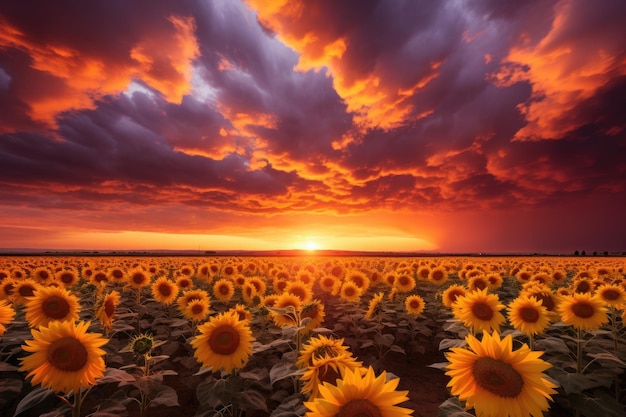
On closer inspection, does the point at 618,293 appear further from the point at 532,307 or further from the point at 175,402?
the point at 175,402

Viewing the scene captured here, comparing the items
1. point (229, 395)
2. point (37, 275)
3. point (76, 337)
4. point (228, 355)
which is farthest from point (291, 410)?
point (37, 275)

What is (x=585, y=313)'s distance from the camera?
223 inches

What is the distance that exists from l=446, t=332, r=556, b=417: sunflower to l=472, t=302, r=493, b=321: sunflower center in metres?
2.94

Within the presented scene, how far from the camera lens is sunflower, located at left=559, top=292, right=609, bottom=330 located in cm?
559

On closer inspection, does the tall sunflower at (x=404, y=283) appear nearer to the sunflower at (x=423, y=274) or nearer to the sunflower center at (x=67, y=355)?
the sunflower at (x=423, y=274)

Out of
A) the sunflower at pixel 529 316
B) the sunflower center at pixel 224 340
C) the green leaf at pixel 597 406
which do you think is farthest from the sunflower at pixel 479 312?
the sunflower center at pixel 224 340

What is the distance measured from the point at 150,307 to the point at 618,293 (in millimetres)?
11731

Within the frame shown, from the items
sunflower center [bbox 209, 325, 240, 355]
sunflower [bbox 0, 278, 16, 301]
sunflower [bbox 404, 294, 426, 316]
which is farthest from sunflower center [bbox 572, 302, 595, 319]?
sunflower [bbox 0, 278, 16, 301]

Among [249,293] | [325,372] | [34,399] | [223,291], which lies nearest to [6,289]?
[223,291]

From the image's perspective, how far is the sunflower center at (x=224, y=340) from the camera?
4227 mm

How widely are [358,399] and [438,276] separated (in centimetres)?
1193

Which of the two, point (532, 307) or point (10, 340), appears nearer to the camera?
point (10, 340)

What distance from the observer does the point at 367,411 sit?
6.75ft

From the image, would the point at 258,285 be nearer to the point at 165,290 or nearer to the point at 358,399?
the point at 165,290
